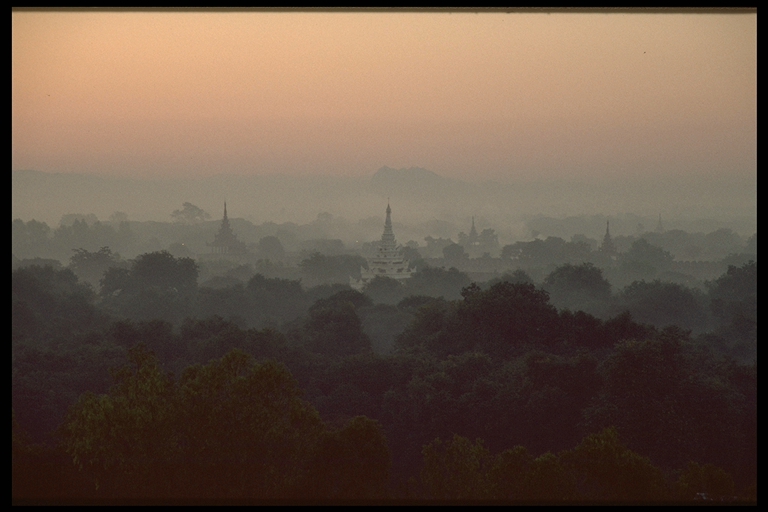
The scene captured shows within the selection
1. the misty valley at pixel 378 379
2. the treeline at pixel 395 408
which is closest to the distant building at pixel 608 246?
the misty valley at pixel 378 379

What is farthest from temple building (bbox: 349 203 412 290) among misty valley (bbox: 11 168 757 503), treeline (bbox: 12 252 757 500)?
treeline (bbox: 12 252 757 500)

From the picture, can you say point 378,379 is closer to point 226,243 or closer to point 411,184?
point 411,184

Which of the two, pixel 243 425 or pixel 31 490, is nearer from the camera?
pixel 31 490

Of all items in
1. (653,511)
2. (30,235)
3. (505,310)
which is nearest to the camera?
(653,511)

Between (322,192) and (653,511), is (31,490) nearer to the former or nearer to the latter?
(653,511)

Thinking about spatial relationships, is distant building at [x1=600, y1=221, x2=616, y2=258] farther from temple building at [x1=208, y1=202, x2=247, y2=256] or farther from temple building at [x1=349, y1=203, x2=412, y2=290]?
temple building at [x1=208, y1=202, x2=247, y2=256]

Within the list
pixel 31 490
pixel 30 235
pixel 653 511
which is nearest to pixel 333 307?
pixel 30 235
